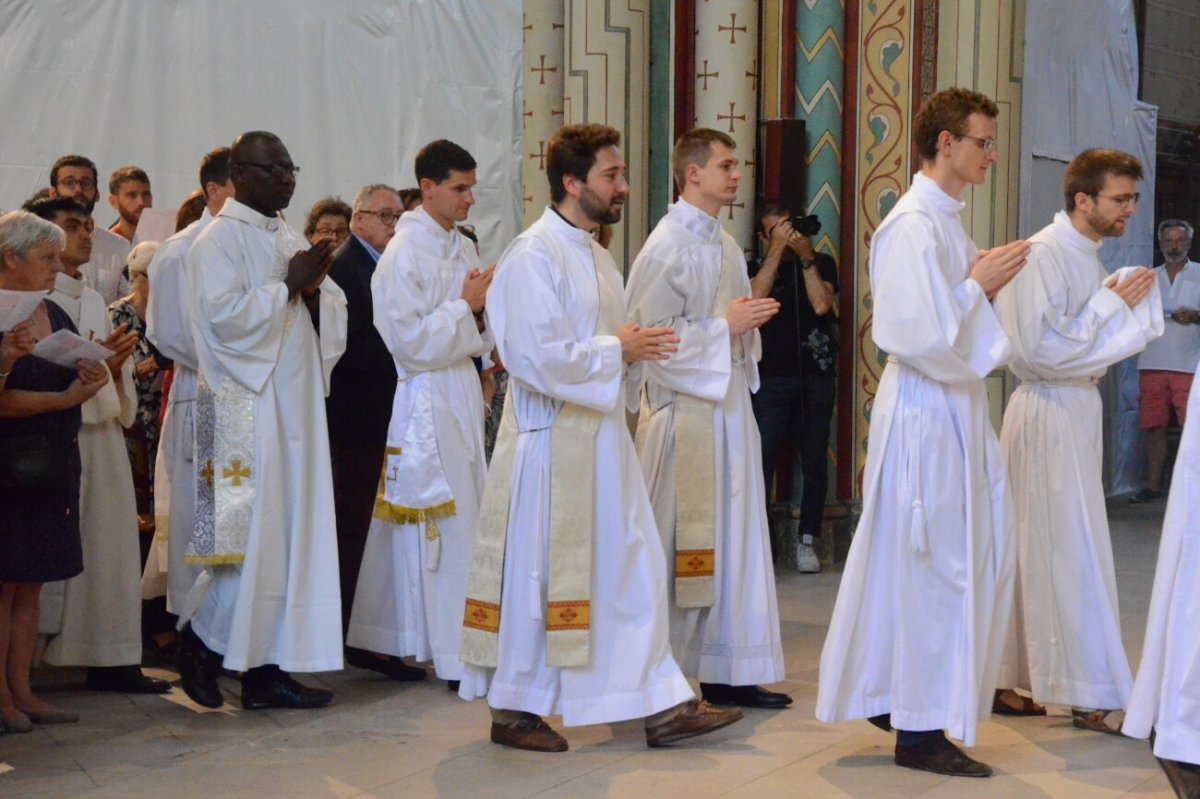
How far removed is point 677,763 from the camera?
4.66 m

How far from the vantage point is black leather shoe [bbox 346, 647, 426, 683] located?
591cm

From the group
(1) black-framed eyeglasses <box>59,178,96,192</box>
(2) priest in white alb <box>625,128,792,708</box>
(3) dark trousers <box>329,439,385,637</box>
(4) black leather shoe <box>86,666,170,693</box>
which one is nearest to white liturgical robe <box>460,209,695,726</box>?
(2) priest in white alb <box>625,128,792,708</box>

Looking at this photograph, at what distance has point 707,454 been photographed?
5359 millimetres

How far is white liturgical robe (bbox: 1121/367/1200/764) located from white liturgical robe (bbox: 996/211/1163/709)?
928 mm

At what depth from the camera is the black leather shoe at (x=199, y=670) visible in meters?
5.38

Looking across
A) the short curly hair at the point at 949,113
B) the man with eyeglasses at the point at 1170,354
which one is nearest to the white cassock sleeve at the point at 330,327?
the short curly hair at the point at 949,113

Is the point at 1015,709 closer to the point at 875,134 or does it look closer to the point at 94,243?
the point at 875,134

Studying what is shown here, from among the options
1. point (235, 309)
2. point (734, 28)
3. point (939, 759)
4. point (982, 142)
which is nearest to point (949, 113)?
point (982, 142)

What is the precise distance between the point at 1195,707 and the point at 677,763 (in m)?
1.47

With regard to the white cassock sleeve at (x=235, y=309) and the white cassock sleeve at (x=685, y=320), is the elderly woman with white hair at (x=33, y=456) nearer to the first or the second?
the white cassock sleeve at (x=235, y=309)

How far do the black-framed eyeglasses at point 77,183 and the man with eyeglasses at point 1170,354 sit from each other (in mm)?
6828

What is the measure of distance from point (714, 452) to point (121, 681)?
7.37 ft

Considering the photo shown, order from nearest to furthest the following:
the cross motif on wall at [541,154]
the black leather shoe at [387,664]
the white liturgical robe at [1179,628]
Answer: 1. the white liturgical robe at [1179,628]
2. the black leather shoe at [387,664]
3. the cross motif on wall at [541,154]

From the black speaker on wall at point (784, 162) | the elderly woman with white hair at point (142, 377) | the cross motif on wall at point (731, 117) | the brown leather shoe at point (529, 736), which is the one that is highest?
the cross motif on wall at point (731, 117)
